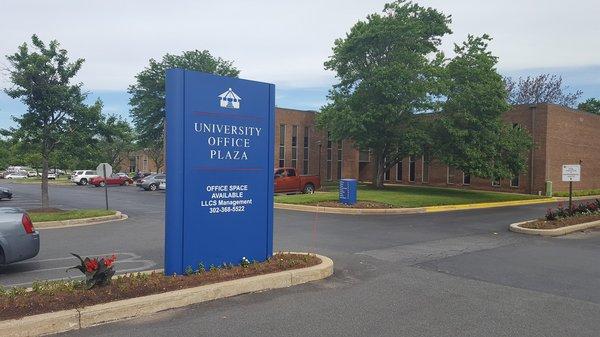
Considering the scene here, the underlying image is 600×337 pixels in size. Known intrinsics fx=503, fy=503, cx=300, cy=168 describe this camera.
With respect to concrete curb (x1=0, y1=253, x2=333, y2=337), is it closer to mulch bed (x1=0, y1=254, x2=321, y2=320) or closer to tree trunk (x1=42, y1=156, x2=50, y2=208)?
mulch bed (x1=0, y1=254, x2=321, y2=320)

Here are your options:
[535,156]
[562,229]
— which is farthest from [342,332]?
[535,156]

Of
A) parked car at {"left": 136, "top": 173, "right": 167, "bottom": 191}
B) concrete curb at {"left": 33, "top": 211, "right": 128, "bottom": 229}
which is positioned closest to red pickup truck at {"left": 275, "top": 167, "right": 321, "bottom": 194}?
concrete curb at {"left": 33, "top": 211, "right": 128, "bottom": 229}

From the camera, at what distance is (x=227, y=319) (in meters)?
A: 5.39

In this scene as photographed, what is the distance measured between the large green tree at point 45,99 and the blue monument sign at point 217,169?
13273 mm

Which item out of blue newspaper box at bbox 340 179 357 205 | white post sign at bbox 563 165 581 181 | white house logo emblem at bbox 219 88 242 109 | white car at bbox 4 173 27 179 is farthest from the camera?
white car at bbox 4 173 27 179

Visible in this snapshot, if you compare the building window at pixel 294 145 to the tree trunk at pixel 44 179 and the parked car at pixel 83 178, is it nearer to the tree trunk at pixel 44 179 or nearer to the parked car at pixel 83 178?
the parked car at pixel 83 178

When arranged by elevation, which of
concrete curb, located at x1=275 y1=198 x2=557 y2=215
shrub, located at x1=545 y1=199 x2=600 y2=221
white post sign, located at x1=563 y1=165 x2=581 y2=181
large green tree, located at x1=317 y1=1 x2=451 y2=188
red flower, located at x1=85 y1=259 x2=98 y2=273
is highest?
large green tree, located at x1=317 y1=1 x2=451 y2=188

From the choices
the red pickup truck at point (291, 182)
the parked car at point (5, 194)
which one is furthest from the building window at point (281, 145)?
the parked car at point (5, 194)

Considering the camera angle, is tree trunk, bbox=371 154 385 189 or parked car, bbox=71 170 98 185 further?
parked car, bbox=71 170 98 185

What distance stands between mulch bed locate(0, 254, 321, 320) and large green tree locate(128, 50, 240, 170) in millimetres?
48239

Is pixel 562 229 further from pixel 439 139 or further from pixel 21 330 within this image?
pixel 439 139

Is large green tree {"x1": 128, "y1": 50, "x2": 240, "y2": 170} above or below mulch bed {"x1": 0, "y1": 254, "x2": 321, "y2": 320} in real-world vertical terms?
above

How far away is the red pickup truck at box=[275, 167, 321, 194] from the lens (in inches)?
1111

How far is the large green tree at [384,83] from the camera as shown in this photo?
2856 centimetres
